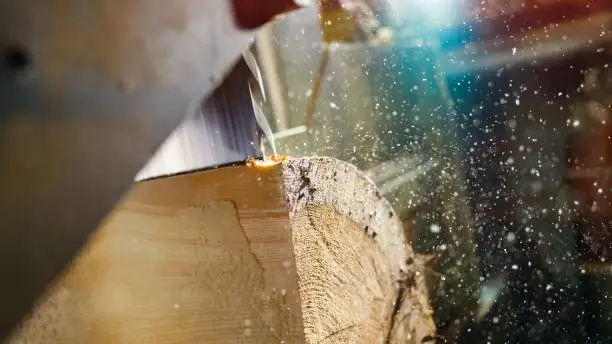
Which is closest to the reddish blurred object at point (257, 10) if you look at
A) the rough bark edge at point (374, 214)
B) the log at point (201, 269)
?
the log at point (201, 269)

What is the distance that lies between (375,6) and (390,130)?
64cm

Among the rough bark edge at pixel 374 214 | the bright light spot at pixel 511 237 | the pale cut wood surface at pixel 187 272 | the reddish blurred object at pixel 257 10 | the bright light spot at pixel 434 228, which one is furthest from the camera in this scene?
the bright light spot at pixel 511 237

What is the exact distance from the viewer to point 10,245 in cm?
59

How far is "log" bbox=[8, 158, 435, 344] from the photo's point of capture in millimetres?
935

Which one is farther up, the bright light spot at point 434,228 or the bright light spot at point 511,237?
the bright light spot at point 511,237

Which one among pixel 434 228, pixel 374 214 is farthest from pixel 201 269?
pixel 434 228

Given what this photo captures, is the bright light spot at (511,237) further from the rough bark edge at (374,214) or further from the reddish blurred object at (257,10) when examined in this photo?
the reddish blurred object at (257,10)

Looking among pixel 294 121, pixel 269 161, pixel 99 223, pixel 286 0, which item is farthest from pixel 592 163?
pixel 99 223

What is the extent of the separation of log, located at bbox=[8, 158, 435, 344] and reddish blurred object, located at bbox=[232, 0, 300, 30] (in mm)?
328

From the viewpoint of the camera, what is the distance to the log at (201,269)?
36.8 inches

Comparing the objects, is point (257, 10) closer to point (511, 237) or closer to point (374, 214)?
point (374, 214)

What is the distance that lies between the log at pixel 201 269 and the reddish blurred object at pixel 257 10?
12.9 inches

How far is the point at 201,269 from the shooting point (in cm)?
107

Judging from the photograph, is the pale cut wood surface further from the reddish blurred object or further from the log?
the reddish blurred object
